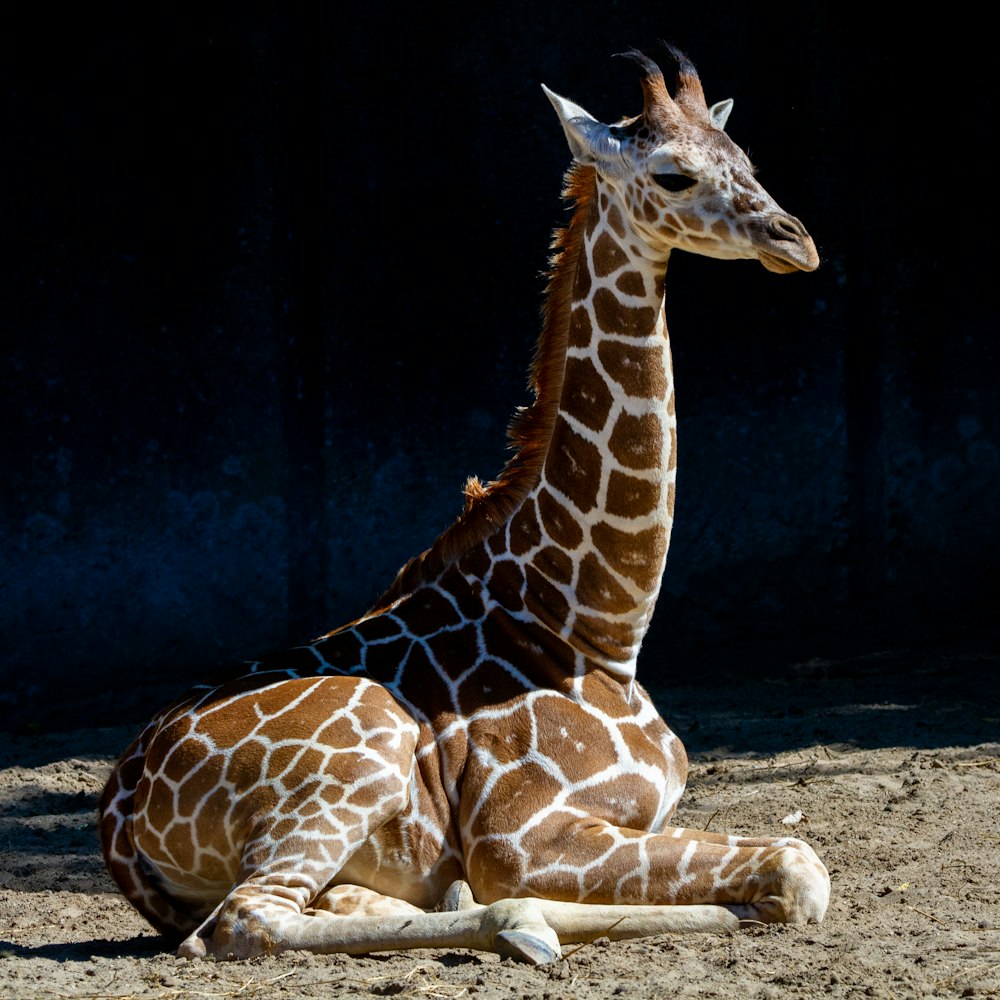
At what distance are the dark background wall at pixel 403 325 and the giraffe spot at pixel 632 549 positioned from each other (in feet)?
10.3

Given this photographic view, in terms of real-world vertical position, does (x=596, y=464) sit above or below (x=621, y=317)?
below

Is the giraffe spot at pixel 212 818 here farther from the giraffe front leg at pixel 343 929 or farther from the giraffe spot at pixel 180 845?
the giraffe front leg at pixel 343 929


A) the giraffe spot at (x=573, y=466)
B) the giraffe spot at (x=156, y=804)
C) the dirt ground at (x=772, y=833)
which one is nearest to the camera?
the dirt ground at (x=772, y=833)

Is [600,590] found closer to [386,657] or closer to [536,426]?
[536,426]

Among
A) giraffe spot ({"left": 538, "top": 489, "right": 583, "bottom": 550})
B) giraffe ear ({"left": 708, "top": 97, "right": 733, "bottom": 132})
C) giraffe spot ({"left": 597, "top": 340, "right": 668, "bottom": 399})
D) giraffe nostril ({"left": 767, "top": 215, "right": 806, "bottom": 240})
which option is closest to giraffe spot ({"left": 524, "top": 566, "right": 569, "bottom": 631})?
giraffe spot ({"left": 538, "top": 489, "right": 583, "bottom": 550})

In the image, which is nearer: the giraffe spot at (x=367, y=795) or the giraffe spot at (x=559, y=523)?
the giraffe spot at (x=367, y=795)

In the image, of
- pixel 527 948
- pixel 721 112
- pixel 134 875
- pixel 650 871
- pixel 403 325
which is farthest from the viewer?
pixel 403 325

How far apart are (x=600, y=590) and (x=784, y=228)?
42.0 inches

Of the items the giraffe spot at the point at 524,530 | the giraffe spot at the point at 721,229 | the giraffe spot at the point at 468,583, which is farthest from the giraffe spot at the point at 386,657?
the giraffe spot at the point at 721,229

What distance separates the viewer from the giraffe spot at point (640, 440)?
4148mm

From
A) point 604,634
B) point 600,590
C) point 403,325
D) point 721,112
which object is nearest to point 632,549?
point 600,590

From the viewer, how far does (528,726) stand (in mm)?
4043

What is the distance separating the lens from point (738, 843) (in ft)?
13.0

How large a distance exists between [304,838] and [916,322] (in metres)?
5.06
